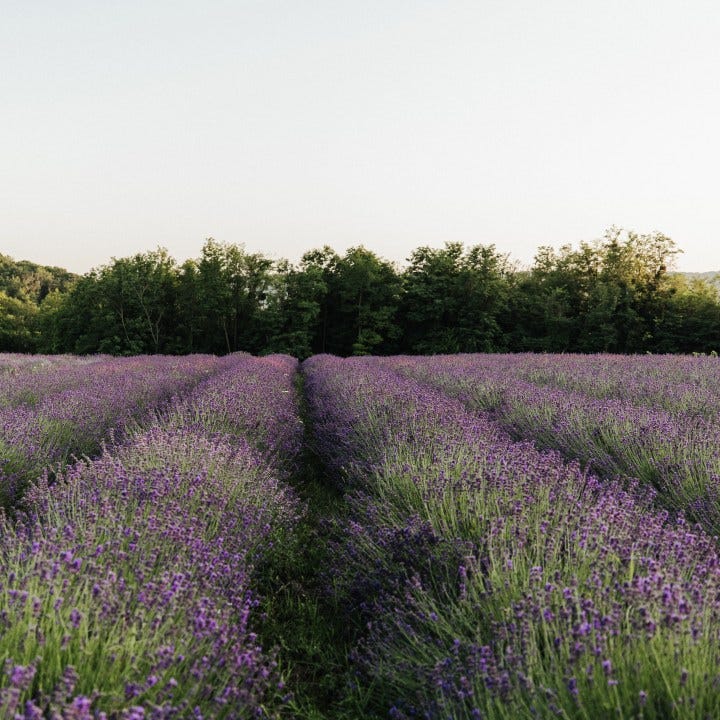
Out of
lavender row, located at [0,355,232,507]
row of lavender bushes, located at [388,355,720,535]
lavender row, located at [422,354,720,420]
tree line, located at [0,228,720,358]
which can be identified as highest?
tree line, located at [0,228,720,358]

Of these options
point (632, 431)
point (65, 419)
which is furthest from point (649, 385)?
point (65, 419)

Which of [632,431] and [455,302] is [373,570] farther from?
[455,302]

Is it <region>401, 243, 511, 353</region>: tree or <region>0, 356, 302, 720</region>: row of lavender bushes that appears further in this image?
<region>401, 243, 511, 353</region>: tree

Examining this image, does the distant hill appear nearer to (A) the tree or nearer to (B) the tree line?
(B) the tree line

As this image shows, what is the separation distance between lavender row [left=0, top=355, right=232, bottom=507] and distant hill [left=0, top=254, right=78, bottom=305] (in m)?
67.2

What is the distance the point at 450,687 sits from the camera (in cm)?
147

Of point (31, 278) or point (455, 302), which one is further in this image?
point (31, 278)

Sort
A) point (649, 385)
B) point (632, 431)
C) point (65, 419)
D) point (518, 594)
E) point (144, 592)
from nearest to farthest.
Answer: point (144, 592), point (518, 594), point (632, 431), point (65, 419), point (649, 385)

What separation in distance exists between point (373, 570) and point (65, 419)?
12.7 ft

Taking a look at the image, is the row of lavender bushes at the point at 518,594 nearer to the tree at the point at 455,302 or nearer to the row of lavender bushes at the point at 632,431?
the row of lavender bushes at the point at 632,431

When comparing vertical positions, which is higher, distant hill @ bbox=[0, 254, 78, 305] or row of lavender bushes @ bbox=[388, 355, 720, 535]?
distant hill @ bbox=[0, 254, 78, 305]

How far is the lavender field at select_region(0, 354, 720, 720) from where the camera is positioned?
1295 millimetres

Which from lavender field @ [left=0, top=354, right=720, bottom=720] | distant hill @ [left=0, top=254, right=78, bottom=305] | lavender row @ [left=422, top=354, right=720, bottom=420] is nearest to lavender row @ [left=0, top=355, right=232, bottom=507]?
lavender field @ [left=0, top=354, right=720, bottom=720]

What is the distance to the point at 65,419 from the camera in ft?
16.6
